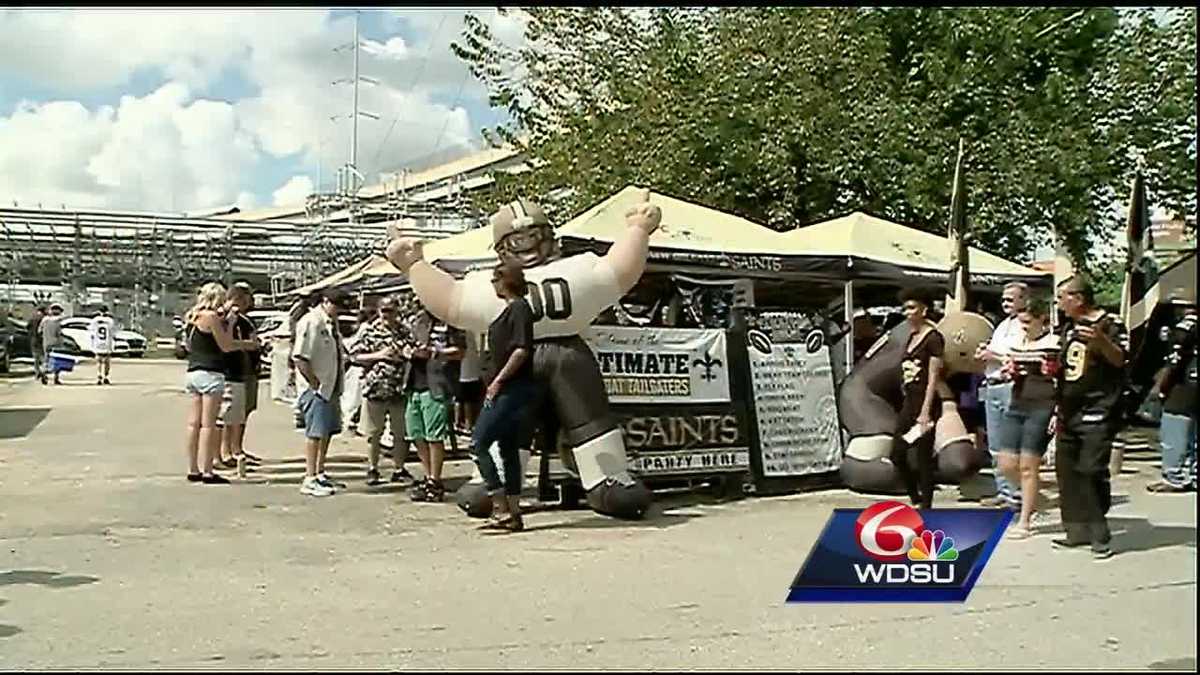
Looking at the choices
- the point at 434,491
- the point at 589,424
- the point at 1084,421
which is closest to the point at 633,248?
the point at 589,424

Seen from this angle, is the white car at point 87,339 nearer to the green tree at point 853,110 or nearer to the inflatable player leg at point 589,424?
the green tree at point 853,110

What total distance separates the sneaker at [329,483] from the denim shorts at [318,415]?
1.25 ft

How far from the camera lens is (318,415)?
10117 mm

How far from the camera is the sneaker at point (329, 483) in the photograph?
34.1 ft

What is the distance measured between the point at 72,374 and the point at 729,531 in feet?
86.0

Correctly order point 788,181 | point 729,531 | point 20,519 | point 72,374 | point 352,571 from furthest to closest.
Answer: point 72,374 → point 788,181 → point 20,519 → point 729,531 → point 352,571

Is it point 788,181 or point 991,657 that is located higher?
point 788,181

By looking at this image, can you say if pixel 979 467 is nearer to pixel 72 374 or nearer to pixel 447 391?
pixel 447 391

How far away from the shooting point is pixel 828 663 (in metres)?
5.24

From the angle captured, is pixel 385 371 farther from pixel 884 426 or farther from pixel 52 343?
pixel 52 343

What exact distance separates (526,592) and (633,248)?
3.08 meters

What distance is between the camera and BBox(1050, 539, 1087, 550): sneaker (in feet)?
24.0

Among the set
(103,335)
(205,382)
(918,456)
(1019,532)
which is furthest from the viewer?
(103,335)

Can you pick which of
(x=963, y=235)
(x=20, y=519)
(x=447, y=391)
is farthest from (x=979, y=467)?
(x=20, y=519)
